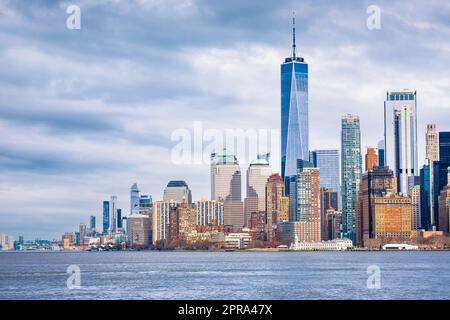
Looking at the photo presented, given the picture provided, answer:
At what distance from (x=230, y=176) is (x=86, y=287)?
115 meters

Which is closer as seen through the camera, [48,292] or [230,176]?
[48,292]

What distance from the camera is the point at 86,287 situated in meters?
56.9
